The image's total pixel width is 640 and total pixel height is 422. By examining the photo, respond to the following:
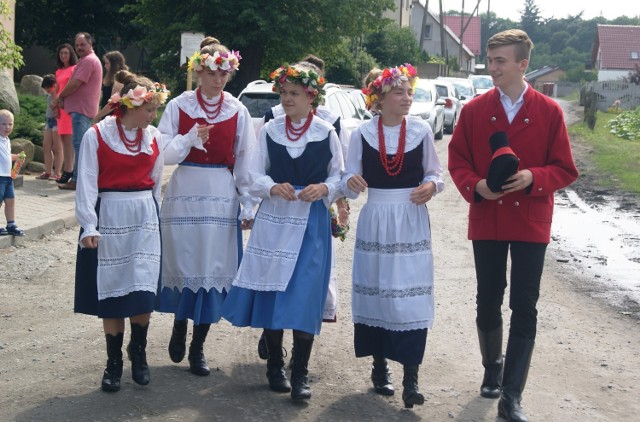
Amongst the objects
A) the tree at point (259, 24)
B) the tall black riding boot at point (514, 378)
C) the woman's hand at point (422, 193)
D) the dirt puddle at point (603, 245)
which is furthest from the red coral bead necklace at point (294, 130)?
the tree at point (259, 24)

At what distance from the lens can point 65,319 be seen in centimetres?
793

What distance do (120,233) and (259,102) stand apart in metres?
11.5

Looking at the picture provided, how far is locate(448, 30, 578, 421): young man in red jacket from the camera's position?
5848 mm

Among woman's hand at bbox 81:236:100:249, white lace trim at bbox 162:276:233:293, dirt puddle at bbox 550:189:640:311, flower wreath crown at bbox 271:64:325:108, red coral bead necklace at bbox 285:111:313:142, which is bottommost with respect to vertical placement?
dirt puddle at bbox 550:189:640:311

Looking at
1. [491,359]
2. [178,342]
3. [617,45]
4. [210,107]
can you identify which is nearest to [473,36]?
[617,45]

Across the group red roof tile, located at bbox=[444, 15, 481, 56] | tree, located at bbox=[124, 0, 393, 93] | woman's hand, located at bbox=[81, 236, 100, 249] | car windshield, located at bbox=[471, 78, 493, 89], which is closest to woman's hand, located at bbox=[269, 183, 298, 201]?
woman's hand, located at bbox=[81, 236, 100, 249]

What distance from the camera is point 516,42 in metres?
5.88

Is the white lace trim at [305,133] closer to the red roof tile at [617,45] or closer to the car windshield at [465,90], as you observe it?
the car windshield at [465,90]

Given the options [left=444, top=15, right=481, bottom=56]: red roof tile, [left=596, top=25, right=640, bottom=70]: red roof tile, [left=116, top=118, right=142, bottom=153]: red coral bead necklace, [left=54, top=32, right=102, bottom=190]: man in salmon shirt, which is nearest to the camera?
[left=116, top=118, right=142, bottom=153]: red coral bead necklace

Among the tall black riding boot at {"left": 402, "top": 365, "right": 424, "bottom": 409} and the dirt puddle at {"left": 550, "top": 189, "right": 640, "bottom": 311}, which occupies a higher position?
the tall black riding boot at {"left": 402, "top": 365, "right": 424, "bottom": 409}

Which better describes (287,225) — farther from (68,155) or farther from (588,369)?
(68,155)

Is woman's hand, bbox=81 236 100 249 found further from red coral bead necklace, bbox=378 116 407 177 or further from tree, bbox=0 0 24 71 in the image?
tree, bbox=0 0 24 71

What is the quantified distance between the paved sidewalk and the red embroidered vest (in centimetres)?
469

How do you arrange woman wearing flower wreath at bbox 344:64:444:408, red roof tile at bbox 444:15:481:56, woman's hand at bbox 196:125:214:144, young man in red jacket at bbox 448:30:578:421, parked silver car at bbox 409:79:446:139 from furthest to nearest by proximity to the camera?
red roof tile at bbox 444:15:481:56
parked silver car at bbox 409:79:446:139
woman's hand at bbox 196:125:214:144
woman wearing flower wreath at bbox 344:64:444:408
young man in red jacket at bbox 448:30:578:421
